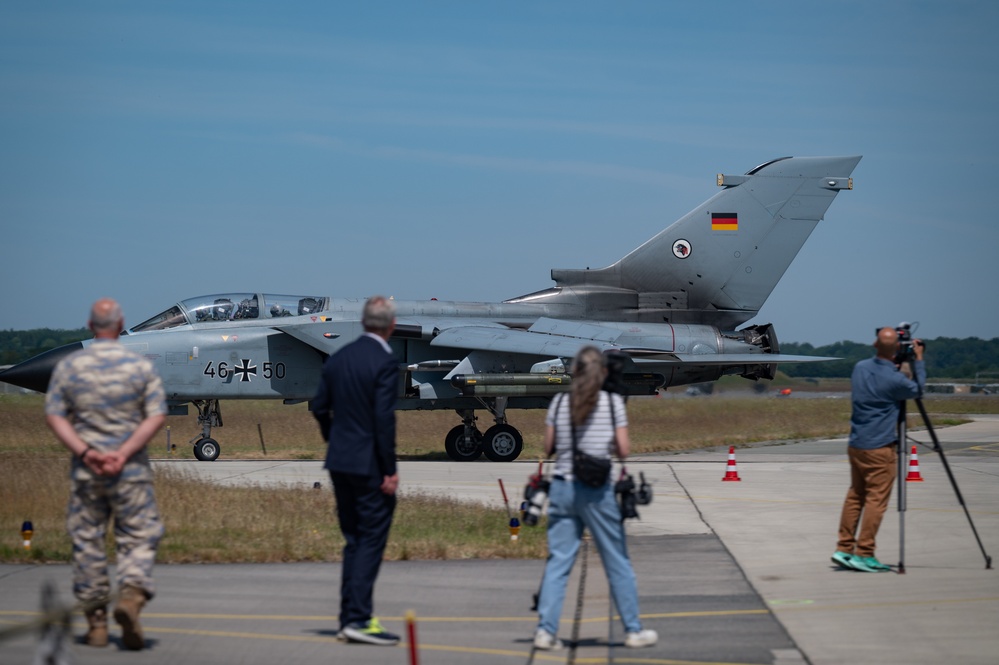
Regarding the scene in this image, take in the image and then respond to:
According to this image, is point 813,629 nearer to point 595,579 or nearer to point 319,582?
point 595,579

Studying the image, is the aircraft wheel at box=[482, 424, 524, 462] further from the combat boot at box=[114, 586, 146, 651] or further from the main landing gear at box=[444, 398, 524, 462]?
the combat boot at box=[114, 586, 146, 651]

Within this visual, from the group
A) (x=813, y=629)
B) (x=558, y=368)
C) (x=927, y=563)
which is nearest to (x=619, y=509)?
(x=813, y=629)

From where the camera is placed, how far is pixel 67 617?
5.06m

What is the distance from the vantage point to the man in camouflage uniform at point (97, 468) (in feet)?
21.6

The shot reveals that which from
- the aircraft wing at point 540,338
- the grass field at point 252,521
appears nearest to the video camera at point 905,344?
the grass field at point 252,521

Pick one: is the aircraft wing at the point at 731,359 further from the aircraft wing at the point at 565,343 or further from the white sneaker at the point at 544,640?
the white sneaker at the point at 544,640

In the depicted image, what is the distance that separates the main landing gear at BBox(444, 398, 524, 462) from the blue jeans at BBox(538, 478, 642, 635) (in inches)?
568

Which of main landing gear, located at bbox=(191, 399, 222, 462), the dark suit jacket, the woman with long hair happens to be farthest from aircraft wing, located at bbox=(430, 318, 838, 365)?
the woman with long hair

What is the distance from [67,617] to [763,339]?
62.7 ft

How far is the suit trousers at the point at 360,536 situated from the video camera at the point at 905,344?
468 cm

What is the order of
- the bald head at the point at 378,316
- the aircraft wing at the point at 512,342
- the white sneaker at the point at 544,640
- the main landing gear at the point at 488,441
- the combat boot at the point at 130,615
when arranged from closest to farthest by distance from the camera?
the combat boot at the point at 130,615, the white sneaker at the point at 544,640, the bald head at the point at 378,316, the aircraft wing at the point at 512,342, the main landing gear at the point at 488,441

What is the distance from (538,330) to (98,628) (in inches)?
607

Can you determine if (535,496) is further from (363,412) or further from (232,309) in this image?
(232,309)

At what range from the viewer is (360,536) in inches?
274
